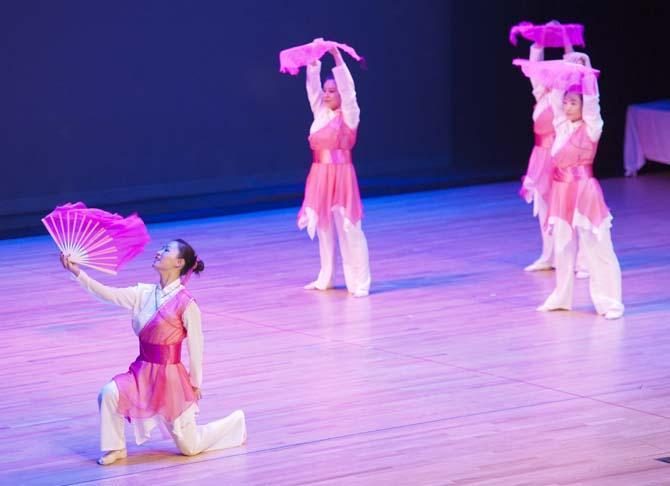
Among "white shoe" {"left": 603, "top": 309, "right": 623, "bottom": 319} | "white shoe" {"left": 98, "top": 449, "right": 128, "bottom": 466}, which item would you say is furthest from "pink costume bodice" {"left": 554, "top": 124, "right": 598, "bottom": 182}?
"white shoe" {"left": 98, "top": 449, "right": 128, "bottom": 466}

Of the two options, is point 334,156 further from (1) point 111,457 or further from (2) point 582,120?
(1) point 111,457

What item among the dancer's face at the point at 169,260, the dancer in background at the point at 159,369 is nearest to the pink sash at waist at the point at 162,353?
the dancer in background at the point at 159,369

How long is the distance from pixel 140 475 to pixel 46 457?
427mm

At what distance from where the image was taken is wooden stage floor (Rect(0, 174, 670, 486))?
4566 millimetres

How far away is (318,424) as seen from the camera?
5.03 metres

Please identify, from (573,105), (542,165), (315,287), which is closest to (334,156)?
(315,287)

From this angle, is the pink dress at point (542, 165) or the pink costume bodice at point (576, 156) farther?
the pink dress at point (542, 165)

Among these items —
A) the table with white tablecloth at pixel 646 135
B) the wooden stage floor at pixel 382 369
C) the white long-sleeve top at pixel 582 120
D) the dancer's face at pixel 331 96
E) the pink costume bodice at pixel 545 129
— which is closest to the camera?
the wooden stage floor at pixel 382 369

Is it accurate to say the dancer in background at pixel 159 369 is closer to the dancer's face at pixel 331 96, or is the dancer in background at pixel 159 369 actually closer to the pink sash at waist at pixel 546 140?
the dancer's face at pixel 331 96

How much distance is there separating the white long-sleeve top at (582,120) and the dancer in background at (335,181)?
3.72 feet

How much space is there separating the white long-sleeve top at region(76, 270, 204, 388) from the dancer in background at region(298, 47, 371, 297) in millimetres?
2844

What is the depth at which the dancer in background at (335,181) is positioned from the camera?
7383mm

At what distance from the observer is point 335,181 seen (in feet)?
24.5

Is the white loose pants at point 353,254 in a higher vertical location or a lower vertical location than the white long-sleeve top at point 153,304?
lower
